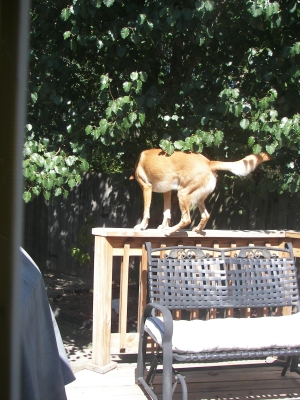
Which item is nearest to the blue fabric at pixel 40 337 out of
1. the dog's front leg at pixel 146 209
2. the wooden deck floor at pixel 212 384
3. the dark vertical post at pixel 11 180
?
the dark vertical post at pixel 11 180

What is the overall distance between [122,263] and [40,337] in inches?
80.1

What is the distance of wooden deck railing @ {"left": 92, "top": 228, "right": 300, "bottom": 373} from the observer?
394cm

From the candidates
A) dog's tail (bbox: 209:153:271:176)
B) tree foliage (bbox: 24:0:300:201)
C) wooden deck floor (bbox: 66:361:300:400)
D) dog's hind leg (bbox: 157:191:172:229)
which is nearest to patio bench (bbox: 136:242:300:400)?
wooden deck floor (bbox: 66:361:300:400)

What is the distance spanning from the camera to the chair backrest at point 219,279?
3715 millimetres

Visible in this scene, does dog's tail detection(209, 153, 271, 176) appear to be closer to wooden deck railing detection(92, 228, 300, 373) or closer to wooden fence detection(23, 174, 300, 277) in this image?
wooden deck railing detection(92, 228, 300, 373)

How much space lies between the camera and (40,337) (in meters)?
2.06

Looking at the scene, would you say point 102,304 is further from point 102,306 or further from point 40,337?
point 40,337

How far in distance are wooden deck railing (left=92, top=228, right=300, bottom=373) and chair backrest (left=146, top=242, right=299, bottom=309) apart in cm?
22

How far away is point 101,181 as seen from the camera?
7488 mm

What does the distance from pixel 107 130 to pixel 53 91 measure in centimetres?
68

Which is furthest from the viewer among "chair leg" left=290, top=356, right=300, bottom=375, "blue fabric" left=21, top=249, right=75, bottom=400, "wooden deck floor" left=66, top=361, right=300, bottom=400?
"chair leg" left=290, top=356, right=300, bottom=375

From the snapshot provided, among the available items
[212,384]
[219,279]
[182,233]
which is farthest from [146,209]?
[212,384]

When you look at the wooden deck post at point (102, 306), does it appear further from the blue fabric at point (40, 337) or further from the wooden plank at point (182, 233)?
the blue fabric at point (40, 337)

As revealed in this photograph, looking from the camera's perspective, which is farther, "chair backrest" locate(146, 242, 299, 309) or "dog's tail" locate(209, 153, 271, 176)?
"dog's tail" locate(209, 153, 271, 176)
